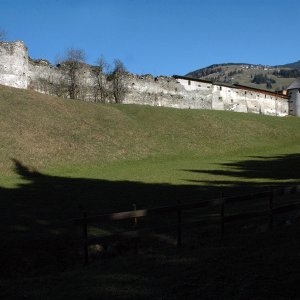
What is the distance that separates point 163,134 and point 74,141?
31.9 feet

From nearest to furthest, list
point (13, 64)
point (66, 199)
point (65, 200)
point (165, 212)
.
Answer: point (165, 212), point (65, 200), point (66, 199), point (13, 64)

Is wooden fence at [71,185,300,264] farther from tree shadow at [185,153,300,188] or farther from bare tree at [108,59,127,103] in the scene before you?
bare tree at [108,59,127,103]

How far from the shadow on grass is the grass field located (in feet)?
0.14

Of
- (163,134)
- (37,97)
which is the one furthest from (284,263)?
(37,97)

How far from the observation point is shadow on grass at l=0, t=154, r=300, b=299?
9445 mm

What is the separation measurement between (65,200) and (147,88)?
4159 cm

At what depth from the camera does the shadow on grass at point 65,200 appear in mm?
9445

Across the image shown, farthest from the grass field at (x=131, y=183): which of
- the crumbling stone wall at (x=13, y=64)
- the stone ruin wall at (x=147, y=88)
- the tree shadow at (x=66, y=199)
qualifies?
the stone ruin wall at (x=147, y=88)

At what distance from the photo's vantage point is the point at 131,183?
22.0 m

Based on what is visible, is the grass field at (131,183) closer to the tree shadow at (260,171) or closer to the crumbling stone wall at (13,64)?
the tree shadow at (260,171)

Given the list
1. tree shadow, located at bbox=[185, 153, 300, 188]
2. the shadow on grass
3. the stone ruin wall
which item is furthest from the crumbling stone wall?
tree shadow, located at bbox=[185, 153, 300, 188]

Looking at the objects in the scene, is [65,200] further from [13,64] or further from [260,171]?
[13,64]

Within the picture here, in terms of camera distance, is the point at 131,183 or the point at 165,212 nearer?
the point at 165,212

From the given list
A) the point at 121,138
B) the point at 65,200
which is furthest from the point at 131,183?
the point at 121,138
